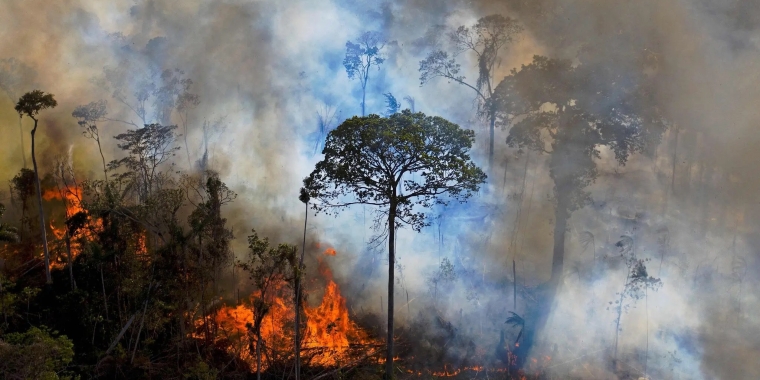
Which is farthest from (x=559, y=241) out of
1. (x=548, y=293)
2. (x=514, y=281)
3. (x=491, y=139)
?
(x=491, y=139)

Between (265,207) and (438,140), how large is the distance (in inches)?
721

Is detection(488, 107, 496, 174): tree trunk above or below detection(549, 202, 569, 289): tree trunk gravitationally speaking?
above

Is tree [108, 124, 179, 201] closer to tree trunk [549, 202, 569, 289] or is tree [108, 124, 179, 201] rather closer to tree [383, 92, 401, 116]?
tree [383, 92, 401, 116]

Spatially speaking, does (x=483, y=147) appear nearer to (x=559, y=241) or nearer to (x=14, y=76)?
(x=559, y=241)

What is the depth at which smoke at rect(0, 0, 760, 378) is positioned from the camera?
25469 mm

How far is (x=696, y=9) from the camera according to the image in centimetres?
3088

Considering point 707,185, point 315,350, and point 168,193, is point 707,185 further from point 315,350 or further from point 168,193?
point 168,193

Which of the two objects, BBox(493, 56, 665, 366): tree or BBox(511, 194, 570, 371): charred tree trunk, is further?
BBox(493, 56, 665, 366): tree

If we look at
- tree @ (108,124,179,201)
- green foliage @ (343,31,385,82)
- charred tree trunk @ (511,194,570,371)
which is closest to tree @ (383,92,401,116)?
green foliage @ (343,31,385,82)

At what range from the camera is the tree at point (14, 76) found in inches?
1465

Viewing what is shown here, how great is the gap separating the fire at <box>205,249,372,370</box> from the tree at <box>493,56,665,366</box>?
10.5 metres

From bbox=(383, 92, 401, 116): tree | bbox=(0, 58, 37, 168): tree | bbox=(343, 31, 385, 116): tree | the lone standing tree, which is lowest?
the lone standing tree

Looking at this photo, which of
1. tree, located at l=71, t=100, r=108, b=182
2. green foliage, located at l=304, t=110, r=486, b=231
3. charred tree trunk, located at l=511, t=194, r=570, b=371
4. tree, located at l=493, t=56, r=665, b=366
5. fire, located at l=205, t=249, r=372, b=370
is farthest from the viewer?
tree, located at l=71, t=100, r=108, b=182

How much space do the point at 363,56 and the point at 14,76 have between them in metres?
26.4
